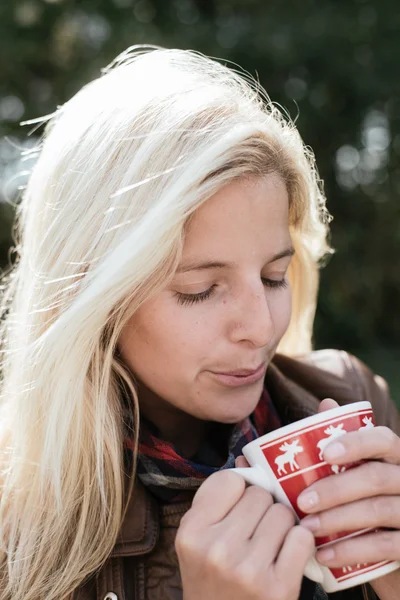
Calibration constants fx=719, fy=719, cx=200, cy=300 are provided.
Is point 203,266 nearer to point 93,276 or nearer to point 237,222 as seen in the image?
point 237,222

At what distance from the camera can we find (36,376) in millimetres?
1652

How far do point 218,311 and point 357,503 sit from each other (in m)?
0.50

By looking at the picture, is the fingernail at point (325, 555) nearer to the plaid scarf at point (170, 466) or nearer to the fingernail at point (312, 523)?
the fingernail at point (312, 523)

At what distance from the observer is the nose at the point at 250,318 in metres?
1.54

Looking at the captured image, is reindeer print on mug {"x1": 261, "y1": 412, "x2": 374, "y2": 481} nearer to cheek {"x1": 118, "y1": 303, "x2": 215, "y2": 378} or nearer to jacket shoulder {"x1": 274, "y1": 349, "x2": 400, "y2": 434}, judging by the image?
cheek {"x1": 118, "y1": 303, "x2": 215, "y2": 378}

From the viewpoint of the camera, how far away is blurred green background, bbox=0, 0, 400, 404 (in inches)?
219

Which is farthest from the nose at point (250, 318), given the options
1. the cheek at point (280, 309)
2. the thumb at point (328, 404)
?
the thumb at point (328, 404)

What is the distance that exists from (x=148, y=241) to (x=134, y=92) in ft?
1.39

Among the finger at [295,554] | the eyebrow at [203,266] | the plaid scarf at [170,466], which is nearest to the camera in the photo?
the finger at [295,554]

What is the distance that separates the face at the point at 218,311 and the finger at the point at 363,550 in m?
0.47

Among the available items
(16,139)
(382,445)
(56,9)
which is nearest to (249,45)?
(56,9)

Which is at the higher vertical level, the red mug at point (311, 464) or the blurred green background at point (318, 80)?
the red mug at point (311, 464)

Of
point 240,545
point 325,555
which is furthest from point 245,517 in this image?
point 325,555

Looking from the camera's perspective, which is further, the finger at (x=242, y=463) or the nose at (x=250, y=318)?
the nose at (x=250, y=318)
